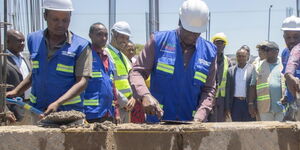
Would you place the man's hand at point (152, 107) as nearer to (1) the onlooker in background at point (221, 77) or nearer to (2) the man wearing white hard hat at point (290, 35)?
(2) the man wearing white hard hat at point (290, 35)

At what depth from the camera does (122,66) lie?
6.82m

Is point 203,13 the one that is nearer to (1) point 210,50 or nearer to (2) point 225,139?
(1) point 210,50

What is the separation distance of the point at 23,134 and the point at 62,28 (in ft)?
3.76

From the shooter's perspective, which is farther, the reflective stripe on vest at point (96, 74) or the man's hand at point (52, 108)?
the reflective stripe on vest at point (96, 74)

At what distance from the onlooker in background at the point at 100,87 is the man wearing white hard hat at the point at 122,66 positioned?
0.43 meters

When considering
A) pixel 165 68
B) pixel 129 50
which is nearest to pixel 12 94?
pixel 165 68

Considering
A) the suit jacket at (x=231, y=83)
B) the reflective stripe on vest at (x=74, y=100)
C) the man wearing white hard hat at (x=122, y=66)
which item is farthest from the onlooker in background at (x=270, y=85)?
the reflective stripe on vest at (x=74, y=100)

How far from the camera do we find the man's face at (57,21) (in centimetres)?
439

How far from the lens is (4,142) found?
354 centimetres

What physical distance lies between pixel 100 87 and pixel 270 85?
3610mm

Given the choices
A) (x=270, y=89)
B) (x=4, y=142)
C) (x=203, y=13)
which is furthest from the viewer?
(x=270, y=89)

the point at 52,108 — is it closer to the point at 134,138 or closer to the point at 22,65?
the point at 134,138

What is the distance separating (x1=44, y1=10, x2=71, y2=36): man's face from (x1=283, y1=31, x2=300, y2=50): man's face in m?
3.12

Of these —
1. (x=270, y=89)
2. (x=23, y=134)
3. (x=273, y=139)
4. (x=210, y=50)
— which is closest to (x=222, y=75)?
(x=270, y=89)
